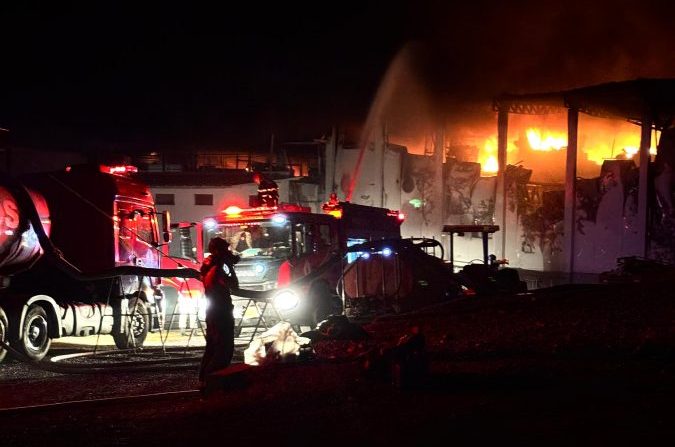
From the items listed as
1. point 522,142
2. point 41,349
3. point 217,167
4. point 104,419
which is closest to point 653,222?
point 522,142

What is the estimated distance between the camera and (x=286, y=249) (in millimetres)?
15336

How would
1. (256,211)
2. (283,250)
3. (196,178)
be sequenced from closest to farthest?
(283,250) → (256,211) → (196,178)

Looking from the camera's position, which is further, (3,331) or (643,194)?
(643,194)

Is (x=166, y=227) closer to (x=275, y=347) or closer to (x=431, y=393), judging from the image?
(x=275, y=347)

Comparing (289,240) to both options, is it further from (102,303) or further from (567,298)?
(567,298)

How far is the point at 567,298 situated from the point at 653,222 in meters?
13.8

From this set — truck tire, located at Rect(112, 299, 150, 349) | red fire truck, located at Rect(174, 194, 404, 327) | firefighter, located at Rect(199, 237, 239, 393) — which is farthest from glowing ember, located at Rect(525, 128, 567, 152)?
firefighter, located at Rect(199, 237, 239, 393)

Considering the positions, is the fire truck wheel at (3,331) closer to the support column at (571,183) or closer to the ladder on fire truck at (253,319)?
the ladder on fire truck at (253,319)

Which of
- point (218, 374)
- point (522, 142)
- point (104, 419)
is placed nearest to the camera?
point (104, 419)

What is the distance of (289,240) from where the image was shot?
15398mm

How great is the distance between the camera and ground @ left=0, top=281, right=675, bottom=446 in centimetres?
644

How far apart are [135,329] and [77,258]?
1781 millimetres

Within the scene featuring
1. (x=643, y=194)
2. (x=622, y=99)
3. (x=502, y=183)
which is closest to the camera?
(x=643, y=194)

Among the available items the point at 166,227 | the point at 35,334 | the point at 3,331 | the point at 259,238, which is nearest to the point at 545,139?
the point at 259,238
